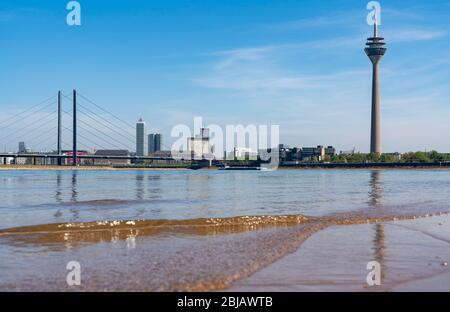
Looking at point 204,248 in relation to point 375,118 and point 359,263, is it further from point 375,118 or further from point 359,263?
point 375,118

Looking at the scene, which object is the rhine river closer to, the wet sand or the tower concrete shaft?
the wet sand

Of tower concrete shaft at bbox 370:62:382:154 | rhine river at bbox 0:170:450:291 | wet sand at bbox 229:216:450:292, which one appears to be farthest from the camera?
tower concrete shaft at bbox 370:62:382:154

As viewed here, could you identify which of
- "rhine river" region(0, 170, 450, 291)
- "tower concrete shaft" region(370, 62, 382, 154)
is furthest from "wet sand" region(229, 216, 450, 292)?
"tower concrete shaft" region(370, 62, 382, 154)

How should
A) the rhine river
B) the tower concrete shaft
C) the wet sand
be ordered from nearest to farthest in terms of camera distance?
the wet sand → the rhine river → the tower concrete shaft

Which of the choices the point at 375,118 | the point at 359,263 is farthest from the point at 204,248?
the point at 375,118

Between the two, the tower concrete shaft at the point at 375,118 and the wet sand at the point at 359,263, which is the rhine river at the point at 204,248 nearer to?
the wet sand at the point at 359,263

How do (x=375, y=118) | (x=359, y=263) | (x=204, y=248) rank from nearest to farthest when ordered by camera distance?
(x=359, y=263)
(x=204, y=248)
(x=375, y=118)

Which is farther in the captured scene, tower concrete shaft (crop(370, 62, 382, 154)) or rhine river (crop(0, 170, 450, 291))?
tower concrete shaft (crop(370, 62, 382, 154))

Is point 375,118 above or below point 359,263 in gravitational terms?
above

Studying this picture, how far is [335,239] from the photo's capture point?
44.7 ft

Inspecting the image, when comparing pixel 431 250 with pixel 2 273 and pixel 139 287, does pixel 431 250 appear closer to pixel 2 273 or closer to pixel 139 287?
pixel 139 287

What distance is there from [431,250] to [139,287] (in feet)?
22.5

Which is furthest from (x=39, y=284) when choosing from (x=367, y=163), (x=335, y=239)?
(x=367, y=163)
